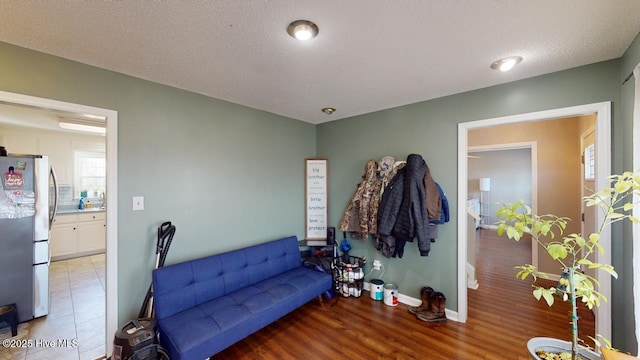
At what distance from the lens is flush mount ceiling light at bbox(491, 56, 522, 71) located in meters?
1.82

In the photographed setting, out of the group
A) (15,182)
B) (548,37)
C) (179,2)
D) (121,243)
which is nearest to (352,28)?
(179,2)

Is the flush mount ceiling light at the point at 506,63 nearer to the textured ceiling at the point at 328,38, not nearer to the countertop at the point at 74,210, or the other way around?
the textured ceiling at the point at 328,38

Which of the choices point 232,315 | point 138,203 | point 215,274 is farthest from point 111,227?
point 232,315

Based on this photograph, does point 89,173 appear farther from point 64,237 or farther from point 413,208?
point 413,208

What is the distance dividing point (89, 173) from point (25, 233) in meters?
3.13

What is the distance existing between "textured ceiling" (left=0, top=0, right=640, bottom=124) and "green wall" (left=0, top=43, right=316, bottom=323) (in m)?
0.17

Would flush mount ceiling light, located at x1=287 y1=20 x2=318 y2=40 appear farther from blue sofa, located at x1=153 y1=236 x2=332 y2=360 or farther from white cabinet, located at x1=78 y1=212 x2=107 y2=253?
white cabinet, located at x1=78 y1=212 x2=107 y2=253

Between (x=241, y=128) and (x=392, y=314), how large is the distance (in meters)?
2.77

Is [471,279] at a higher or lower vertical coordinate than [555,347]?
lower

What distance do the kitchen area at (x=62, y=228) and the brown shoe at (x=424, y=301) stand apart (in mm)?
3014

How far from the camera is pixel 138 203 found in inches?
83.5

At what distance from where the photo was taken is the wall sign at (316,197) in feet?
11.9

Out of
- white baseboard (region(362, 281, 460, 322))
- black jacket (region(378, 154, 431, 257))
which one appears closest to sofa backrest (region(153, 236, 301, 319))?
black jacket (region(378, 154, 431, 257))

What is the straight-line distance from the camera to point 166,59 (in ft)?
6.01
